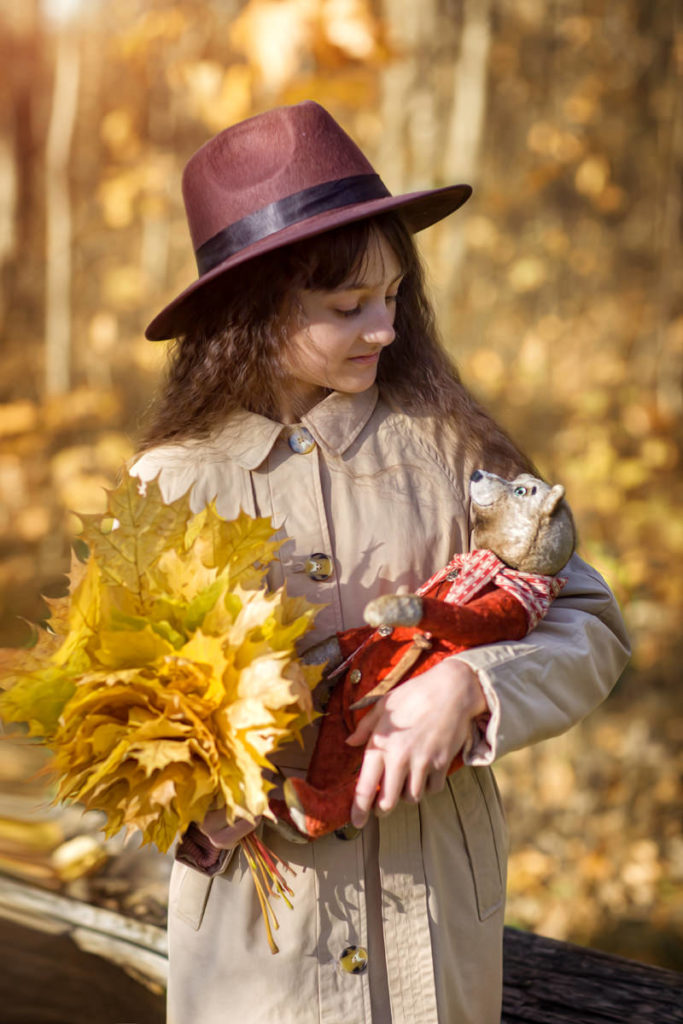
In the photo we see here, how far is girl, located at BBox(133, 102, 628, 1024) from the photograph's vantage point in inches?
55.1

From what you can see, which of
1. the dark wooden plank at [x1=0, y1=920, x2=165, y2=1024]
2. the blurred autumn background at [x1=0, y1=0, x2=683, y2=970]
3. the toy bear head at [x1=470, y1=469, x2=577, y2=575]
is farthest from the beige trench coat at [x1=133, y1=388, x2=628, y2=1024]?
the blurred autumn background at [x1=0, y1=0, x2=683, y2=970]

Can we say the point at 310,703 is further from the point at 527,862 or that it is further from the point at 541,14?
the point at 541,14

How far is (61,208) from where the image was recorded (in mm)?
4824

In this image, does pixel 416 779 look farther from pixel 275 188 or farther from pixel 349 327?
pixel 275 188

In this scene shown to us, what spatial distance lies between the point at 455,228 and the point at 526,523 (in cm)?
360

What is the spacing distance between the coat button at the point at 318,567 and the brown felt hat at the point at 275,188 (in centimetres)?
46

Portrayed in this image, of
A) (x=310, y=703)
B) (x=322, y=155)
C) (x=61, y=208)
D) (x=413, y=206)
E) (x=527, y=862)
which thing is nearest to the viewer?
(x=310, y=703)

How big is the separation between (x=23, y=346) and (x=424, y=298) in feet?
11.6

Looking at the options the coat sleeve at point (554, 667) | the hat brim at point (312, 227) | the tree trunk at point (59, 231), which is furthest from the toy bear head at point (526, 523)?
the tree trunk at point (59, 231)

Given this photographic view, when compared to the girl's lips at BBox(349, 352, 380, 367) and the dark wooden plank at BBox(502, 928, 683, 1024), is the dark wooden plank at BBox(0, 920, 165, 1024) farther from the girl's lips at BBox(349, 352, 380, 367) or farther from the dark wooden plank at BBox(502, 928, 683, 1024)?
the girl's lips at BBox(349, 352, 380, 367)

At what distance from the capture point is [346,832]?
1.39 m

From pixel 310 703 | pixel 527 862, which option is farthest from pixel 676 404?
pixel 310 703

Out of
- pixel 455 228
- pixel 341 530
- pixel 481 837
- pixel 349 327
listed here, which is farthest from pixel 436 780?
pixel 455 228

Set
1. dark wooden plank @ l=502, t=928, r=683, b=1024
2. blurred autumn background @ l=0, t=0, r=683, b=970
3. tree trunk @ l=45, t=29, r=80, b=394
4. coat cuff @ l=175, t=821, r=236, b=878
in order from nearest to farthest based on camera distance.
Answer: coat cuff @ l=175, t=821, r=236, b=878 → dark wooden plank @ l=502, t=928, r=683, b=1024 → blurred autumn background @ l=0, t=0, r=683, b=970 → tree trunk @ l=45, t=29, r=80, b=394
